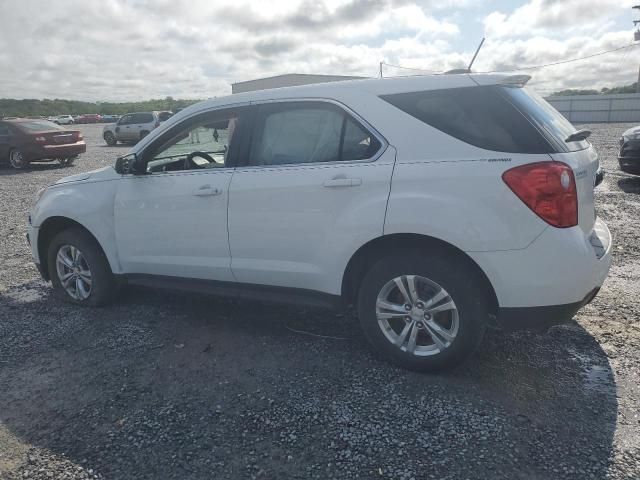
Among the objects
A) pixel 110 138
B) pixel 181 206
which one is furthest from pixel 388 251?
pixel 110 138

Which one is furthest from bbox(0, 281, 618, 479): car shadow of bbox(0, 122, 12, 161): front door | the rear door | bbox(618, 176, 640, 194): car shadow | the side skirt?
bbox(0, 122, 12, 161): front door

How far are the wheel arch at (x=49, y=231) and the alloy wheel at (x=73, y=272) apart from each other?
0.62 ft

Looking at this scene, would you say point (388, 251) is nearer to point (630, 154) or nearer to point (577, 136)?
point (577, 136)

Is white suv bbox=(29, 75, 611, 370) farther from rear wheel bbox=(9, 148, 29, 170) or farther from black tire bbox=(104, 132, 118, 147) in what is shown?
black tire bbox=(104, 132, 118, 147)

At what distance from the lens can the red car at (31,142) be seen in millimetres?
16703

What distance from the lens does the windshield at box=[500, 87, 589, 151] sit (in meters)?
3.05

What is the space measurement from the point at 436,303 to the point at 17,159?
17567 millimetres

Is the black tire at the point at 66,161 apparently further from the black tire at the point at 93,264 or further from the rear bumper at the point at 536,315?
the rear bumper at the point at 536,315

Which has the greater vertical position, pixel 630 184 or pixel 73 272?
pixel 73 272

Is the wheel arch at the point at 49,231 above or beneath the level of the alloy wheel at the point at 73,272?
above

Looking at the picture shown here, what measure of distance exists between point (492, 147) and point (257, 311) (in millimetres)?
2567

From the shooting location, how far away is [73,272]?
4.82 metres

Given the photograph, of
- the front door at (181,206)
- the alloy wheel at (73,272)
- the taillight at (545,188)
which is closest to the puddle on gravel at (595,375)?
the taillight at (545,188)

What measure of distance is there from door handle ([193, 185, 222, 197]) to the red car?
15446mm
